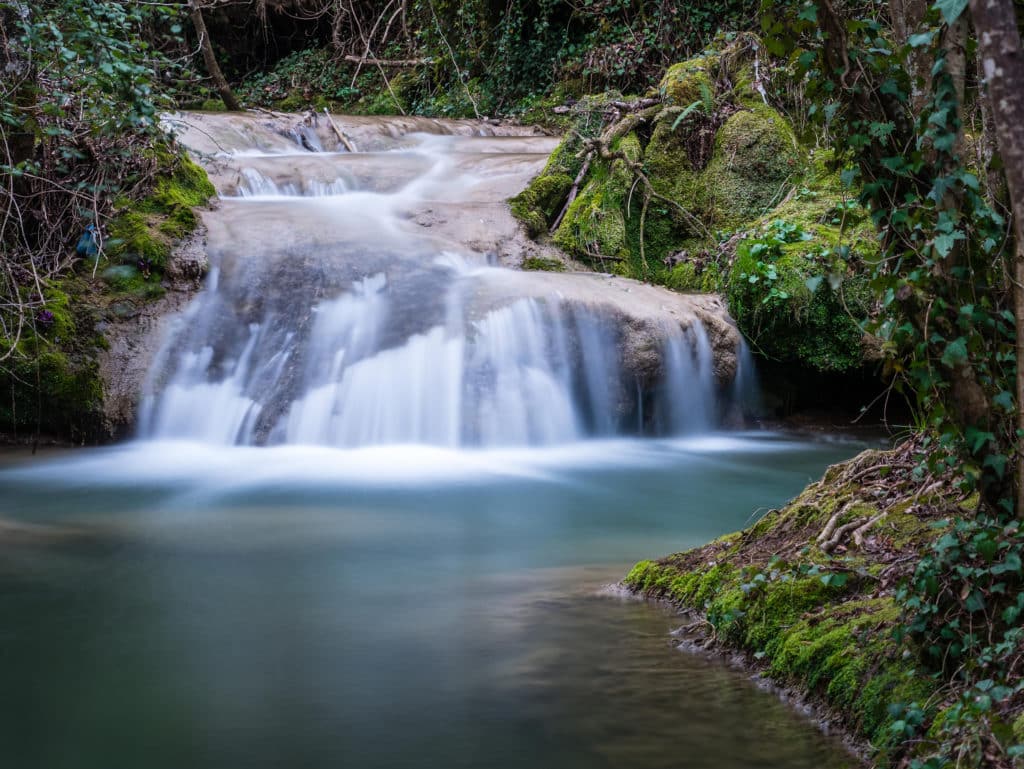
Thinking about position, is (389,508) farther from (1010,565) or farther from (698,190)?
(698,190)

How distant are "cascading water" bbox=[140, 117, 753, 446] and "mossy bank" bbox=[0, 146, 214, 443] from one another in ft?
1.30

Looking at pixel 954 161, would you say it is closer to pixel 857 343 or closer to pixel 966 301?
pixel 966 301

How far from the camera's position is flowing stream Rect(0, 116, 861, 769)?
11.7 ft

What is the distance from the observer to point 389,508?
6996 millimetres

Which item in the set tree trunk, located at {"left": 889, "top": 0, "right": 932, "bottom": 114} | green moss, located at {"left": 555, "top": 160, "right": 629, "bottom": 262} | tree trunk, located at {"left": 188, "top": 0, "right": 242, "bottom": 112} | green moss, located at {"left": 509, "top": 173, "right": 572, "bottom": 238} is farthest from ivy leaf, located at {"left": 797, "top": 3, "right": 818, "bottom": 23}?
tree trunk, located at {"left": 188, "top": 0, "right": 242, "bottom": 112}

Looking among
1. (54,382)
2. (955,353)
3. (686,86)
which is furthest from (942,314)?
(686,86)

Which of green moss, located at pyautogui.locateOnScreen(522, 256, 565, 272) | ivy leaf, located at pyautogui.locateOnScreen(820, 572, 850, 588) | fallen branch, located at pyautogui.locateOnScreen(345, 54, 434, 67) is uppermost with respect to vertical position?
fallen branch, located at pyautogui.locateOnScreen(345, 54, 434, 67)

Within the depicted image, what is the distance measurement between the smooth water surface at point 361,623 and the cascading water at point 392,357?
794 mm

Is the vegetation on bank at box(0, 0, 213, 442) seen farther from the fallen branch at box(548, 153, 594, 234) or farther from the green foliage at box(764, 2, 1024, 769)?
the green foliage at box(764, 2, 1024, 769)

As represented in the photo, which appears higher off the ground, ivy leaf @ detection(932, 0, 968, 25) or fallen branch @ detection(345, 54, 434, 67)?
fallen branch @ detection(345, 54, 434, 67)

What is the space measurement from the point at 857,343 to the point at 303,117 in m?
9.27

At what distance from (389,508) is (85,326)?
12.9 feet

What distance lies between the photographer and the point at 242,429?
29.4ft

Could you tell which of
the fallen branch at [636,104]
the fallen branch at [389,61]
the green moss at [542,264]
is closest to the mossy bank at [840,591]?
the green moss at [542,264]
